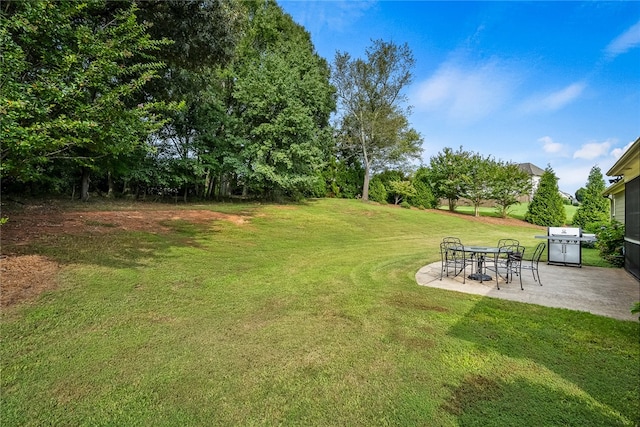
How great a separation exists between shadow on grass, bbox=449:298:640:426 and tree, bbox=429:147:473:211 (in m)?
20.4

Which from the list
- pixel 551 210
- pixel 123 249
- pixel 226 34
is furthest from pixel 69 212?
pixel 551 210

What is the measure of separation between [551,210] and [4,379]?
82.7ft

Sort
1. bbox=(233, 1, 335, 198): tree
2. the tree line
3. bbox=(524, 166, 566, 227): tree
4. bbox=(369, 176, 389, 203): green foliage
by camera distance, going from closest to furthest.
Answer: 1. the tree line
2. bbox=(233, 1, 335, 198): tree
3. bbox=(524, 166, 566, 227): tree
4. bbox=(369, 176, 389, 203): green foliage

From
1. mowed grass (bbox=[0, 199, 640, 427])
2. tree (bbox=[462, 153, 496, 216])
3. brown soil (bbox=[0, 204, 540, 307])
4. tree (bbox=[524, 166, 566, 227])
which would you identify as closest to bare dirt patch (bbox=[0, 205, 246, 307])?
brown soil (bbox=[0, 204, 540, 307])

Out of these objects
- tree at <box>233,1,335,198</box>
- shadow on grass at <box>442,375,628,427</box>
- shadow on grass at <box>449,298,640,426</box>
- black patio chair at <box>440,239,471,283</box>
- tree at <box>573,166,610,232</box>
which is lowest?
shadow on grass at <box>442,375,628,427</box>

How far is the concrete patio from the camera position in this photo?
4375 millimetres

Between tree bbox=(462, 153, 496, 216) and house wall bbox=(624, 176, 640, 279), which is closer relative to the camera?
house wall bbox=(624, 176, 640, 279)

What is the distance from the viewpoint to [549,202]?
65.7 feet

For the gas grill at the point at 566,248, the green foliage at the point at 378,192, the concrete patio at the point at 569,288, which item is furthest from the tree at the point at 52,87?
the green foliage at the point at 378,192

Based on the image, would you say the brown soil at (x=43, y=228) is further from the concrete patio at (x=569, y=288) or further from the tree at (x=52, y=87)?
the concrete patio at (x=569, y=288)

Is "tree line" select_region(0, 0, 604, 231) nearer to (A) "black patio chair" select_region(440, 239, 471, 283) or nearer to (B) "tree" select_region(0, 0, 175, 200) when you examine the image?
(B) "tree" select_region(0, 0, 175, 200)

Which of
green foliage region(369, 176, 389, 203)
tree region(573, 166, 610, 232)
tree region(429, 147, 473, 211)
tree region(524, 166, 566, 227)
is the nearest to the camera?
tree region(573, 166, 610, 232)

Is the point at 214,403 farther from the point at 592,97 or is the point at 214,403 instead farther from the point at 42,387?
the point at 592,97

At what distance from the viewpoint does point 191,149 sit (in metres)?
16.3
